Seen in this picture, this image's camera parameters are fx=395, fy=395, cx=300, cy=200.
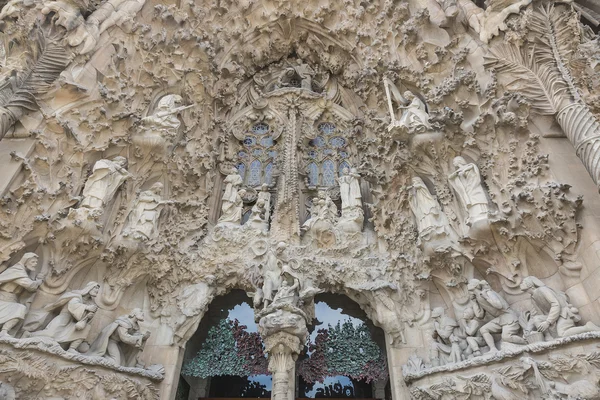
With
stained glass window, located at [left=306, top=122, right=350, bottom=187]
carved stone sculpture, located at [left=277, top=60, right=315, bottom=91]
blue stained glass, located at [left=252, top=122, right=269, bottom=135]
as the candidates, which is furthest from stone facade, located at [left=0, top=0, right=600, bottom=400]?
carved stone sculpture, located at [left=277, top=60, right=315, bottom=91]

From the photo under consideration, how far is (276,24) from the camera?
959 centimetres

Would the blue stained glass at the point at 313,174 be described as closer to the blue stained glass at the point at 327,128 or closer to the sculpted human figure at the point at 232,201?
the blue stained glass at the point at 327,128

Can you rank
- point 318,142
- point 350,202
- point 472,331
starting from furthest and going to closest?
point 318,142 < point 350,202 < point 472,331

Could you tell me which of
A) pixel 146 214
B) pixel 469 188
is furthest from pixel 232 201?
pixel 469 188

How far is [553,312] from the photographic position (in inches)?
184

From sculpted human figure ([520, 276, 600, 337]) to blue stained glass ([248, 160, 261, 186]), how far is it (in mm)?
5309

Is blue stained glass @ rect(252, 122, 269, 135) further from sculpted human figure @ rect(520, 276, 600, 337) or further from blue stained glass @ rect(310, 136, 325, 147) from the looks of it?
sculpted human figure @ rect(520, 276, 600, 337)

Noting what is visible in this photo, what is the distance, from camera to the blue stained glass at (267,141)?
906 centimetres

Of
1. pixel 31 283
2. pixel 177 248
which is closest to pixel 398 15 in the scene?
pixel 177 248

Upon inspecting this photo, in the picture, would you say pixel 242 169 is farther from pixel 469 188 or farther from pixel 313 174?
pixel 469 188

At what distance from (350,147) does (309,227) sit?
2.60m

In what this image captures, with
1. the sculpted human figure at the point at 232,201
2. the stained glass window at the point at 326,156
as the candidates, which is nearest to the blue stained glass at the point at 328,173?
the stained glass window at the point at 326,156

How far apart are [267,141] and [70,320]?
17.7 feet

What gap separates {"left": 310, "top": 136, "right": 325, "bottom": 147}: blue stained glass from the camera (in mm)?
9037
